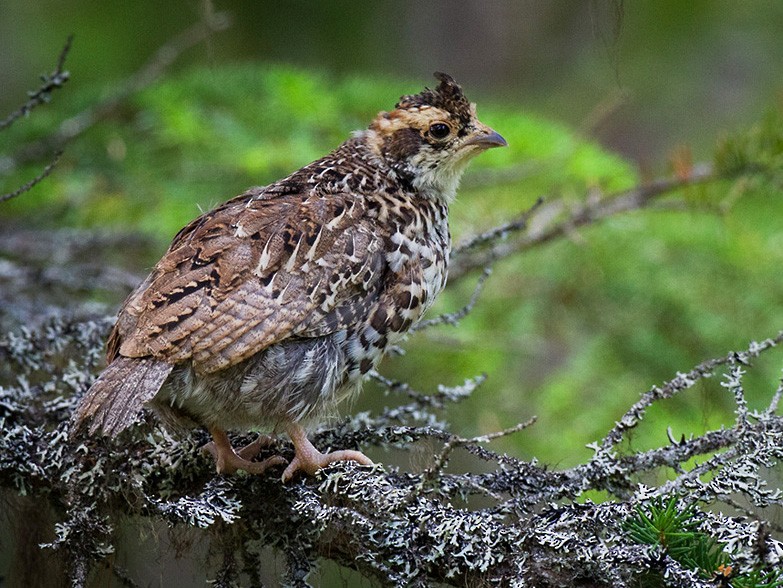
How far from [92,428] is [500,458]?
122 centimetres

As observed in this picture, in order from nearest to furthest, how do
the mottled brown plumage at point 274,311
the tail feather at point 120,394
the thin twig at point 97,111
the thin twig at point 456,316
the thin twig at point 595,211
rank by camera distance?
the tail feather at point 120,394, the mottled brown plumage at point 274,311, the thin twig at point 456,316, the thin twig at point 97,111, the thin twig at point 595,211

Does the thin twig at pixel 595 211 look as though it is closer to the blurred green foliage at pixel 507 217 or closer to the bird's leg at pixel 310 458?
the blurred green foliage at pixel 507 217

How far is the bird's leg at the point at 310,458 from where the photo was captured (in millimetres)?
3113

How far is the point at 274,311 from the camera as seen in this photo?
3.19m

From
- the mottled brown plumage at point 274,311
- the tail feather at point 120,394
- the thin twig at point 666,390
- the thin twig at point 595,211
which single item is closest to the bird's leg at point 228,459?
the mottled brown plumage at point 274,311

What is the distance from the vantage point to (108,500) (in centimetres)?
303

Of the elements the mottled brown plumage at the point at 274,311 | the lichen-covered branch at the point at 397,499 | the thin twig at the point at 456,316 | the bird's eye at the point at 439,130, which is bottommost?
the lichen-covered branch at the point at 397,499

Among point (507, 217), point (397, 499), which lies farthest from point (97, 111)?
point (397, 499)

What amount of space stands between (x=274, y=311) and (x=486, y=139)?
4.03 ft

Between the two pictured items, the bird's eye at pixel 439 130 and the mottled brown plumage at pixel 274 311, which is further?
the bird's eye at pixel 439 130

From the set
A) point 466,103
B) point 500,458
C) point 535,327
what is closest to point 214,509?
point 500,458

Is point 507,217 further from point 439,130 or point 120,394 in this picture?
Answer: point 120,394

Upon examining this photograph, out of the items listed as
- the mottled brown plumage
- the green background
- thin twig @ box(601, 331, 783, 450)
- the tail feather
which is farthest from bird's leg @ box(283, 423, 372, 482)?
the green background

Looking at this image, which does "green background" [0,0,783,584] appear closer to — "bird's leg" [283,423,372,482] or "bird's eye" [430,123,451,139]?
"bird's eye" [430,123,451,139]
